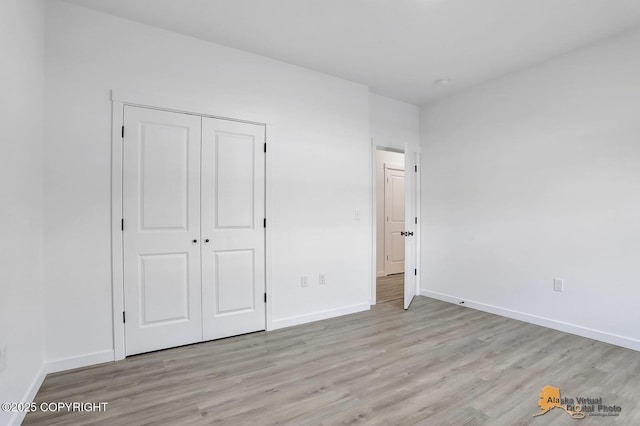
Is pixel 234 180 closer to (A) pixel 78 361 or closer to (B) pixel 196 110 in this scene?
(B) pixel 196 110

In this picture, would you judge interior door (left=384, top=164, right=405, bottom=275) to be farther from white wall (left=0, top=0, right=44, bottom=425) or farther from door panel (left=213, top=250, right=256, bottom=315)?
white wall (left=0, top=0, right=44, bottom=425)

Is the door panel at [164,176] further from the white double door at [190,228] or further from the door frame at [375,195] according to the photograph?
the door frame at [375,195]

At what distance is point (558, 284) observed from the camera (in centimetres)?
313

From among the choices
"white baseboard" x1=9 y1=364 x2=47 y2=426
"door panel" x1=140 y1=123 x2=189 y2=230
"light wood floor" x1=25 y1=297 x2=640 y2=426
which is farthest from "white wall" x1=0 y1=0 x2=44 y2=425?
"door panel" x1=140 y1=123 x2=189 y2=230

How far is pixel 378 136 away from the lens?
414cm

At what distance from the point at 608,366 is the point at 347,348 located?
77.4 inches

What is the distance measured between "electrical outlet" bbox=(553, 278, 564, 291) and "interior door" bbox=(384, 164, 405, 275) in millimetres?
2866

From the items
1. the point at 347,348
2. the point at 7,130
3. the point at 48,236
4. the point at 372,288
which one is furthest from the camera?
the point at 372,288

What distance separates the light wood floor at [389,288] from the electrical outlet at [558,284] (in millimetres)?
1791

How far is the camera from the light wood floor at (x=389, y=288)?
4402 millimetres

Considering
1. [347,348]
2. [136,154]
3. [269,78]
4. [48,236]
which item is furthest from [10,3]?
[347,348]

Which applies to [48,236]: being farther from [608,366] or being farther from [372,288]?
[608,366]

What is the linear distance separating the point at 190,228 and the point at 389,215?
4.09 metres

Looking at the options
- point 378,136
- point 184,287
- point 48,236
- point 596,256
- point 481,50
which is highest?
point 481,50
